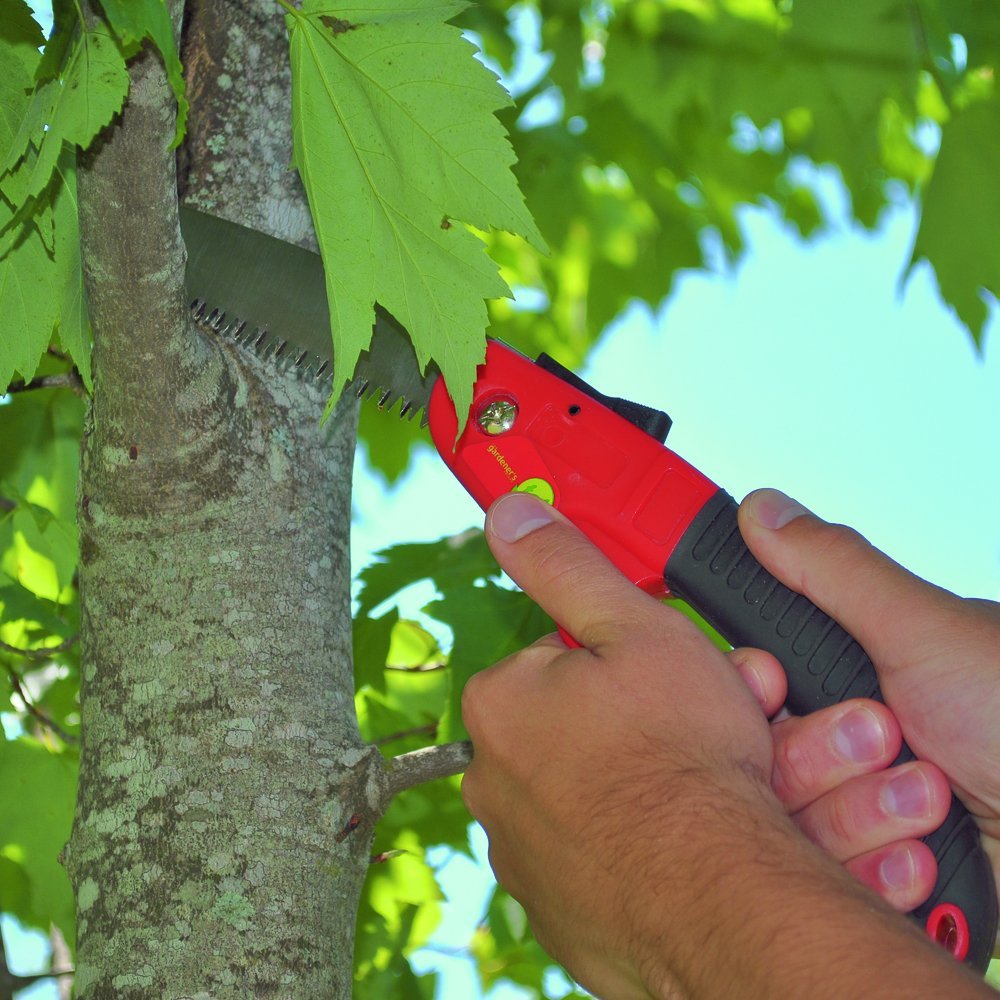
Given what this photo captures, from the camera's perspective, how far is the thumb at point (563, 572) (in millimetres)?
1266

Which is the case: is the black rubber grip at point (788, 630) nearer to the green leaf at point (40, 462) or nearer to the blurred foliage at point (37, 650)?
the blurred foliage at point (37, 650)

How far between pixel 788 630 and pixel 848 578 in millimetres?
102

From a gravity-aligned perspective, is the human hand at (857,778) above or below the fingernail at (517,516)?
below

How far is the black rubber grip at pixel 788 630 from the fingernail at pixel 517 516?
176 millimetres

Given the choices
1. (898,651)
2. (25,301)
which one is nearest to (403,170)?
(25,301)

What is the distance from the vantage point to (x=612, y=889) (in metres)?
1.10

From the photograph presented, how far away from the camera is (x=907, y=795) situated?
1.33m

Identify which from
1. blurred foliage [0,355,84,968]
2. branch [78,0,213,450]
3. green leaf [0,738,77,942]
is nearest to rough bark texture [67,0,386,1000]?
branch [78,0,213,450]

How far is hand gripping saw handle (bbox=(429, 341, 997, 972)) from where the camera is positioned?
1.37 metres

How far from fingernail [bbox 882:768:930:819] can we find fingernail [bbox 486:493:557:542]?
0.53 m

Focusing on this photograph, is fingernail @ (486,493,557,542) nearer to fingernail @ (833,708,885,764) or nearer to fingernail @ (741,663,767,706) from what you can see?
fingernail @ (741,663,767,706)

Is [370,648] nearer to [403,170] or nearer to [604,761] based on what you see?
[604,761]

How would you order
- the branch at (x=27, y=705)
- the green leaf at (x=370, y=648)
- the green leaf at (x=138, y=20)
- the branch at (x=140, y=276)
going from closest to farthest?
the green leaf at (x=138, y=20) < the branch at (x=140, y=276) < the branch at (x=27, y=705) < the green leaf at (x=370, y=648)

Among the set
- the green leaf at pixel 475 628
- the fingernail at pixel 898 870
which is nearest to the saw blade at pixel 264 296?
the green leaf at pixel 475 628
